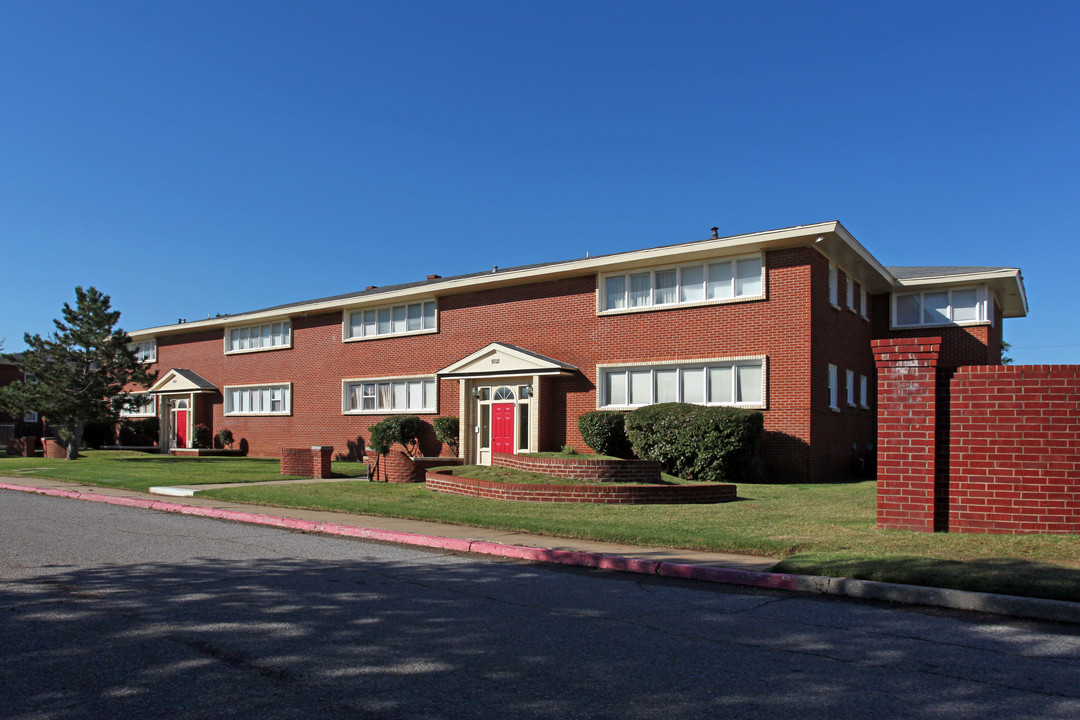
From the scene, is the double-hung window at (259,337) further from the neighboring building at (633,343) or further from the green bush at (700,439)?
the green bush at (700,439)

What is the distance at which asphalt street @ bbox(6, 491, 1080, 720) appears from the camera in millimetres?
4684

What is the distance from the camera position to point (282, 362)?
33781mm

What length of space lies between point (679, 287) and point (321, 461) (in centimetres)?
1065

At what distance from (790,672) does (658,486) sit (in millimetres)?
9564

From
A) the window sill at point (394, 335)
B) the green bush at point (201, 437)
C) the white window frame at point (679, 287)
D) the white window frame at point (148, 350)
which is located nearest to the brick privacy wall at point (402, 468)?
the white window frame at point (679, 287)

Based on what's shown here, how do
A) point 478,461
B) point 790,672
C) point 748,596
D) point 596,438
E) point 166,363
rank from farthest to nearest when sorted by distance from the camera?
1. point 166,363
2. point 478,461
3. point 596,438
4. point 748,596
5. point 790,672

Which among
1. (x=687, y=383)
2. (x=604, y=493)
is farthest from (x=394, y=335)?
(x=604, y=493)

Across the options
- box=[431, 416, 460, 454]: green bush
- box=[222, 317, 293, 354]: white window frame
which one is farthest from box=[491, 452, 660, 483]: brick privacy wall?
box=[222, 317, 293, 354]: white window frame

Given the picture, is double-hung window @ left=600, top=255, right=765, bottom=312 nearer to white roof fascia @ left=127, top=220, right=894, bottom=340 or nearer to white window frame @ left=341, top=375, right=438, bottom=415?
white roof fascia @ left=127, top=220, right=894, bottom=340

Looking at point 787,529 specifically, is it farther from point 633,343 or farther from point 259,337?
point 259,337

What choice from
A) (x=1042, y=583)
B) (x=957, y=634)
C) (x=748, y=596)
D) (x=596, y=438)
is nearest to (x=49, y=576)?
(x=748, y=596)

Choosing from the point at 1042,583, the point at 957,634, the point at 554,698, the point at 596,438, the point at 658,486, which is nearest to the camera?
the point at 554,698

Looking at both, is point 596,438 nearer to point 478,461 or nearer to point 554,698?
point 478,461

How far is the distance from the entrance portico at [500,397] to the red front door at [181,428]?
17.3m
